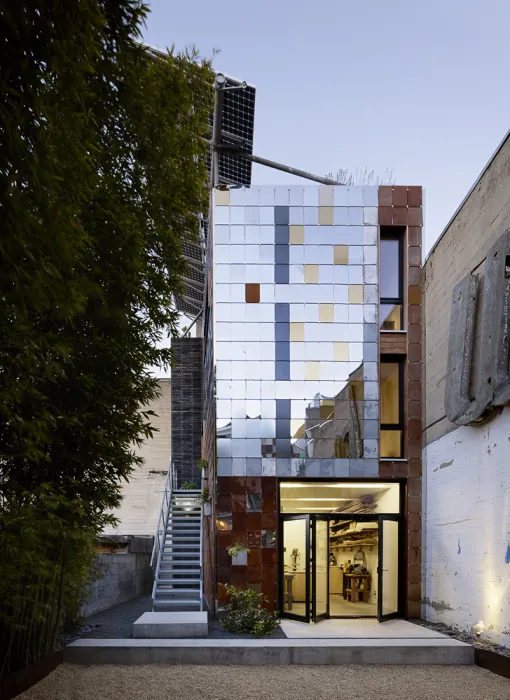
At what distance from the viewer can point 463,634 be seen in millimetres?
8445

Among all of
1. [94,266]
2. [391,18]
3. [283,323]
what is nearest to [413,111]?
[391,18]

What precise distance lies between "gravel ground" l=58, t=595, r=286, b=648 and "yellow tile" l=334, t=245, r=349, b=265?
17.8 feet

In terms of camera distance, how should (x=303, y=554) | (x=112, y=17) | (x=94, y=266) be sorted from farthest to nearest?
(x=303, y=554)
(x=94, y=266)
(x=112, y=17)

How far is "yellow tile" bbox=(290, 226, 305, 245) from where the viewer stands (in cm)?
1059

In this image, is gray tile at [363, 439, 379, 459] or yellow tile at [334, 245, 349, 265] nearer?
gray tile at [363, 439, 379, 459]

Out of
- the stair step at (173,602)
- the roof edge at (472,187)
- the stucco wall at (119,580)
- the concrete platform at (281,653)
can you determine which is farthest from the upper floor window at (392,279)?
the stucco wall at (119,580)

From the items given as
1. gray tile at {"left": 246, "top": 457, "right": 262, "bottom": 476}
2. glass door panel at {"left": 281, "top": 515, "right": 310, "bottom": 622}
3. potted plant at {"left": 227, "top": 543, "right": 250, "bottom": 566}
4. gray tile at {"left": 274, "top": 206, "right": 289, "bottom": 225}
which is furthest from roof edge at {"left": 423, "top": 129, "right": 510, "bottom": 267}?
potted plant at {"left": 227, "top": 543, "right": 250, "bottom": 566}

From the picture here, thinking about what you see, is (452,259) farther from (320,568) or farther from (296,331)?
(320,568)

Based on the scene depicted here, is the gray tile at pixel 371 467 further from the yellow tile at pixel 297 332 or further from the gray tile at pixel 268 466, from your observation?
the yellow tile at pixel 297 332

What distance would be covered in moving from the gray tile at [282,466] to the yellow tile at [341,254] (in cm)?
314

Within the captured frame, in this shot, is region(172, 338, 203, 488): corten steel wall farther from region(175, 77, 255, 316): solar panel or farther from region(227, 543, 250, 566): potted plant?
region(227, 543, 250, 566): potted plant

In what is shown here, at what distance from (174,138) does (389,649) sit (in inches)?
233

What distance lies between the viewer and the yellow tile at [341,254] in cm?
1056

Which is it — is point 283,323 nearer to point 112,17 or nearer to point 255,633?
point 255,633
